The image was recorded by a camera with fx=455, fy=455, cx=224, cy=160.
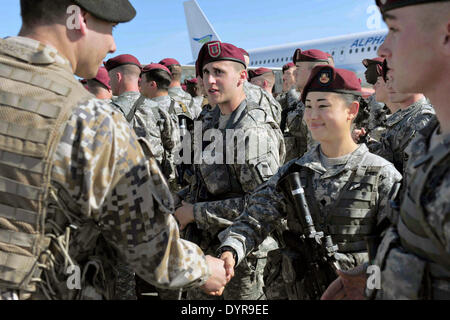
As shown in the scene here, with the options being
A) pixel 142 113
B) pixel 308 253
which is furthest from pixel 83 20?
pixel 142 113

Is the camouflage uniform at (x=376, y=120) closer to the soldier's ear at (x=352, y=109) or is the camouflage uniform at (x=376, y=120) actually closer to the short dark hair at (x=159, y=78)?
the short dark hair at (x=159, y=78)

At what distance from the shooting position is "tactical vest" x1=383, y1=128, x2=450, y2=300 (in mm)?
1530

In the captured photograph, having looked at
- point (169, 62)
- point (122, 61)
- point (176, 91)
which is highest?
point (169, 62)

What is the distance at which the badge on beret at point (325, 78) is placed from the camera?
3.08 m

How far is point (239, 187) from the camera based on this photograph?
3744 mm

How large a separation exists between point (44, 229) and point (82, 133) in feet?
1.39

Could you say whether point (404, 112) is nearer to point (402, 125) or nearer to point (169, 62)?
point (402, 125)

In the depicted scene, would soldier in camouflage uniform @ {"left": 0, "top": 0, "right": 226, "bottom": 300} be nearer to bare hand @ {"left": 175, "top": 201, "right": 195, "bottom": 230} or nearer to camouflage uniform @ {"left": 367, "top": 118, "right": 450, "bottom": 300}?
camouflage uniform @ {"left": 367, "top": 118, "right": 450, "bottom": 300}

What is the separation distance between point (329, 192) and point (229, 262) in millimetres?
744

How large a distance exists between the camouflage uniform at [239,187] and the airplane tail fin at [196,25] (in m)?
39.2

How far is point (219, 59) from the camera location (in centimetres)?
424

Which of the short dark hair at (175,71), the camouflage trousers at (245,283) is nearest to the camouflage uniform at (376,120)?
the camouflage trousers at (245,283)

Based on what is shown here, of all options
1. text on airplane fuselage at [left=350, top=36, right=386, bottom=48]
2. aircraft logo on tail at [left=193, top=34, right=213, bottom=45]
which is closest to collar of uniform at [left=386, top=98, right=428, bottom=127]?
text on airplane fuselage at [left=350, top=36, right=386, bottom=48]
